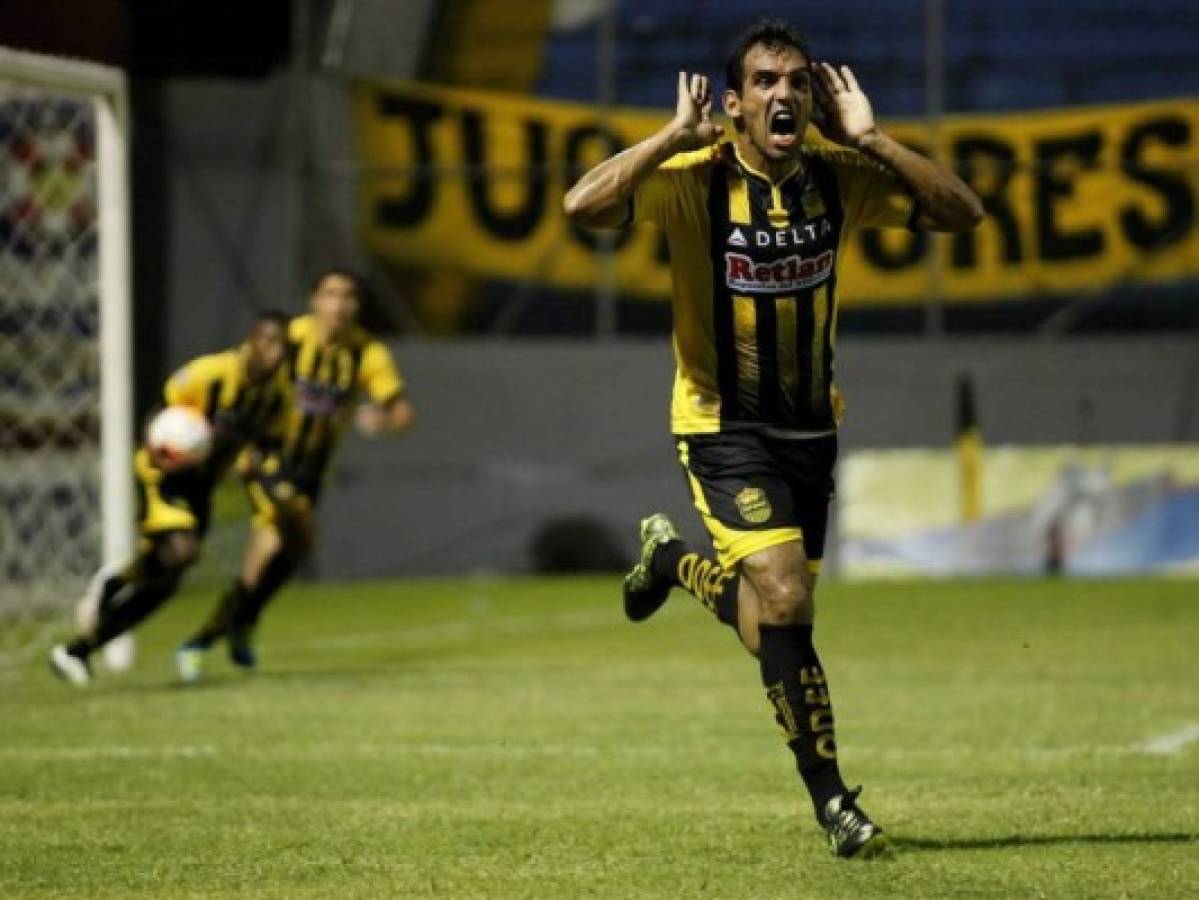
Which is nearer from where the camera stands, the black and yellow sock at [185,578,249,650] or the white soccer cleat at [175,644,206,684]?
the white soccer cleat at [175,644,206,684]

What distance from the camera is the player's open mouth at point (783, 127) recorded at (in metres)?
6.65

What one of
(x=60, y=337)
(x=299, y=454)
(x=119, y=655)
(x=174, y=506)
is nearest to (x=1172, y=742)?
(x=174, y=506)

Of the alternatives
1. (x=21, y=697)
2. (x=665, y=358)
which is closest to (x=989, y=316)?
(x=665, y=358)

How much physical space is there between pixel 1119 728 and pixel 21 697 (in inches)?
202

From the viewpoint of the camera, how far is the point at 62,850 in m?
6.84

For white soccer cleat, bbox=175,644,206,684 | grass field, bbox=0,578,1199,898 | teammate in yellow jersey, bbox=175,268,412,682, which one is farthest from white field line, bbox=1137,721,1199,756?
white soccer cleat, bbox=175,644,206,684

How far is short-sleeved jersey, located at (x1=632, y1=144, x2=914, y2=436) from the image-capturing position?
6887mm

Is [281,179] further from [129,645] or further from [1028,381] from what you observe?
[129,645]

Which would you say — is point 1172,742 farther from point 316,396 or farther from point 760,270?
point 316,396

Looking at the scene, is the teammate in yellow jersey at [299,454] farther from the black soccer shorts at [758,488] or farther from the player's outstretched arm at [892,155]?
the player's outstretched arm at [892,155]

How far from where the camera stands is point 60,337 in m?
17.1

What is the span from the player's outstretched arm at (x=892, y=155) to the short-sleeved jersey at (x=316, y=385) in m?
6.63

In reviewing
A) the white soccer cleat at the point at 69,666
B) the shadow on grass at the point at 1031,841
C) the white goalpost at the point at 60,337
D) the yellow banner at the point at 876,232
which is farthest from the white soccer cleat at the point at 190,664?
the yellow banner at the point at 876,232

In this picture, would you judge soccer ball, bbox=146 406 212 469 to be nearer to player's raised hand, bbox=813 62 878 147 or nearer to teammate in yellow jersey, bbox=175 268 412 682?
teammate in yellow jersey, bbox=175 268 412 682
